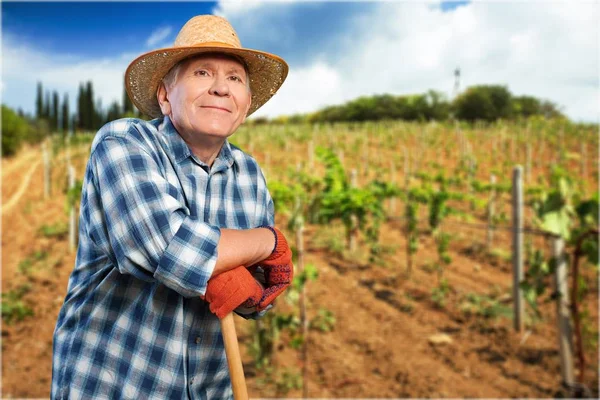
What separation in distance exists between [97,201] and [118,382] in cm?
52

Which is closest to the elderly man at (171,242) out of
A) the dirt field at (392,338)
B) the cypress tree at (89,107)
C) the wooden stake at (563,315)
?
the dirt field at (392,338)

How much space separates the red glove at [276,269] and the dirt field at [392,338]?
375 centimetres

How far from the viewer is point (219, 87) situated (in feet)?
4.56

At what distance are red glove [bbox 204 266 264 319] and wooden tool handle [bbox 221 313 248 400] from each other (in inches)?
2.8

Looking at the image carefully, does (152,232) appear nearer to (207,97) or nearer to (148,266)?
(148,266)

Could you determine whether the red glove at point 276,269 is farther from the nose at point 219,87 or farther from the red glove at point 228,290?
the nose at point 219,87

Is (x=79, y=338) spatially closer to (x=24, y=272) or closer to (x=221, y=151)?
(x=221, y=151)

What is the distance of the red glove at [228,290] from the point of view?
4.15 ft

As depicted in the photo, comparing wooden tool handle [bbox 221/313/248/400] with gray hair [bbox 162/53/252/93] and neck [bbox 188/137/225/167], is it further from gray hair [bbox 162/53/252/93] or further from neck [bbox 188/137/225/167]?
gray hair [bbox 162/53/252/93]

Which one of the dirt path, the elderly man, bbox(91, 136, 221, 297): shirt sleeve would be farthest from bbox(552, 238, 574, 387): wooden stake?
the dirt path

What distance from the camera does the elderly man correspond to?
1.22 m

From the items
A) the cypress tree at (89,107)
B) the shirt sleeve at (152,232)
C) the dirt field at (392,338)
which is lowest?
the dirt field at (392,338)

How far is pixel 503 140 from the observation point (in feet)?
78.6

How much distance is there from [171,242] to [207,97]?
0.43 metres
